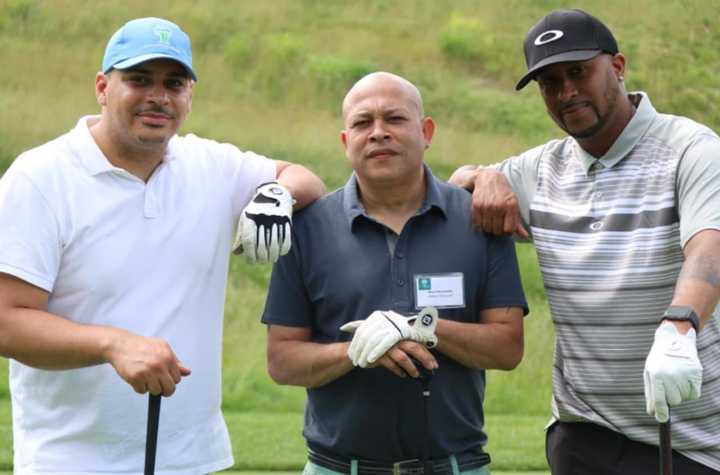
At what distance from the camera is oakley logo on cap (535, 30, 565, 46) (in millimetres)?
3893

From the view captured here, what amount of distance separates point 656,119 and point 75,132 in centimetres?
162

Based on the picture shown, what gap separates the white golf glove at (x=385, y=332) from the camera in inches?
137

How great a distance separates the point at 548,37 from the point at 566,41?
58 mm

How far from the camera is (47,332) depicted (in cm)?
339

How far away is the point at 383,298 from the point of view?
375 centimetres

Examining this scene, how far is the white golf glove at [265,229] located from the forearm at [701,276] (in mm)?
1021

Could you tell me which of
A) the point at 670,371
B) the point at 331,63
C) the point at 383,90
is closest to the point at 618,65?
the point at 383,90

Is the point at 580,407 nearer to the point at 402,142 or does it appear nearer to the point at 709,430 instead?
the point at 709,430

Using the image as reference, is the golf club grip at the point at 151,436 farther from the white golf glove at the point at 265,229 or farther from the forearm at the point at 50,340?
the white golf glove at the point at 265,229

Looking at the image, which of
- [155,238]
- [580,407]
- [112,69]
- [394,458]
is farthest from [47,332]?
[580,407]

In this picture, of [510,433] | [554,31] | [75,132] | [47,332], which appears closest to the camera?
[47,332]

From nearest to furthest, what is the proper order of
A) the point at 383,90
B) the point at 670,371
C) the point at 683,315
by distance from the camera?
the point at 670,371 < the point at 683,315 < the point at 383,90

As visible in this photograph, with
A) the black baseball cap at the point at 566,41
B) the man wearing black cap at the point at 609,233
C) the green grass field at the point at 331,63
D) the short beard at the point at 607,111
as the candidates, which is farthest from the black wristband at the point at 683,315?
the green grass field at the point at 331,63

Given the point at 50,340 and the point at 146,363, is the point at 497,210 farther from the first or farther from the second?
the point at 50,340
